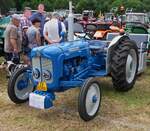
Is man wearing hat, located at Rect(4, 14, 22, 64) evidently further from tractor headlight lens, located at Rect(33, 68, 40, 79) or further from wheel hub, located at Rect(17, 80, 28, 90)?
tractor headlight lens, located at Rect(33, 68, 40, 79)

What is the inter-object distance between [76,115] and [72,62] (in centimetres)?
89

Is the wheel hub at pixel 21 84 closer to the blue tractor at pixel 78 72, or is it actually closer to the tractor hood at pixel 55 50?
the blue tractor at pixel 78 72

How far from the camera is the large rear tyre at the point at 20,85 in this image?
6.66 meters

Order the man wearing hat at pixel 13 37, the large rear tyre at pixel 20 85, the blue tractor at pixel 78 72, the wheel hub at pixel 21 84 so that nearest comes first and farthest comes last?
the blue tractor at pixel 78 72, the large rear tyre at pixel 20 85, the wheel hub at pixel 21 84, the man wearing hat at pixel 13 37

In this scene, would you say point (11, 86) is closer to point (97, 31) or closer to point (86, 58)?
point (86, 58)

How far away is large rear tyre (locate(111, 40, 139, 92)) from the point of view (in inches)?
282

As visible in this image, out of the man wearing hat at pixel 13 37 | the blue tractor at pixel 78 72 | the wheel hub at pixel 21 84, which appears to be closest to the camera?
the blue tractor at pixel 78 72

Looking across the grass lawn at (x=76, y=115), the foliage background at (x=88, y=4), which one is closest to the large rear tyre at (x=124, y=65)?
the grass lawn at (x=76, y=115)

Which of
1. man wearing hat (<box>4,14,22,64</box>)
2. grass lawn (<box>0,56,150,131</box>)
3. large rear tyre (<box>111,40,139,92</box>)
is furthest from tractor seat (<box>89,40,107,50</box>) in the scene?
A: man wearing hat (<box>4,14,22,64</box>)

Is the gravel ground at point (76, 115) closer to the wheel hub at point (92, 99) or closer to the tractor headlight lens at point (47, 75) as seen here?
the wheel hub at point (92, 99)

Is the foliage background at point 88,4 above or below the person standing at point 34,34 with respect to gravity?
below

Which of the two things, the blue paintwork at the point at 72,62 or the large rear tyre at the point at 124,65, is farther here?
the large rear tyre at the point at 124,65

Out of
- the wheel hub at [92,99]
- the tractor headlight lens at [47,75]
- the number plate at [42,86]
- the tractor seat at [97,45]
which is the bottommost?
the wheel hub at [92,99]

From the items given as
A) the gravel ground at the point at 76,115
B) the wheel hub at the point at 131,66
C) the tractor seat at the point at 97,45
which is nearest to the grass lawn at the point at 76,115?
the gravel ground at the point at 76,115
